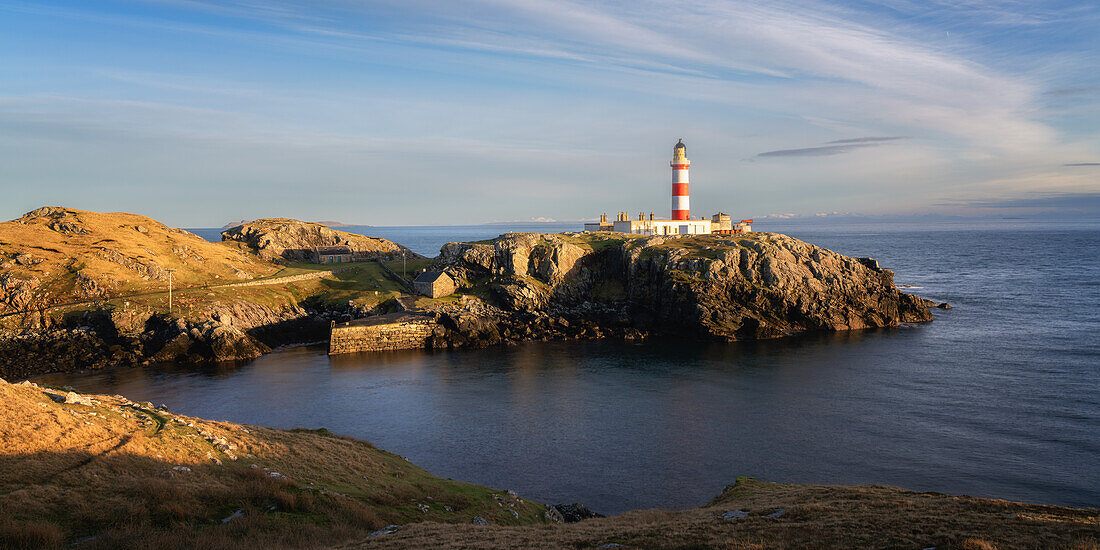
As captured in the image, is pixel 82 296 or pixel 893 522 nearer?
pixel 893 522

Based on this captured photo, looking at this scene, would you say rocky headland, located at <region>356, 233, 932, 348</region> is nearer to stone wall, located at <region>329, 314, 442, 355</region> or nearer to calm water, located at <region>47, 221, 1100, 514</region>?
stone wall, located at <region>329, 314, 442, 355</region>

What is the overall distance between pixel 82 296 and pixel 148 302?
8.46 metres

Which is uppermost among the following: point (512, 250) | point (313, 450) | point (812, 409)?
point (512, 250)

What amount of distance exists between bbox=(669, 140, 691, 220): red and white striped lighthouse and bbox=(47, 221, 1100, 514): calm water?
44460mm

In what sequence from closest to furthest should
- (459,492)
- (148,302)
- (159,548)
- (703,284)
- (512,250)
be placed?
(159,548), (459,492), (148,302), (703,284), (512,250)

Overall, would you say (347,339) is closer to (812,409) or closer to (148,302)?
(148,302)

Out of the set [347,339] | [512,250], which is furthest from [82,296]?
[512,250]

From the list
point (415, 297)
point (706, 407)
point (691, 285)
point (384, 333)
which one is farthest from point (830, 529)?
point (415, 297)

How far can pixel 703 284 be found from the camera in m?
80.2

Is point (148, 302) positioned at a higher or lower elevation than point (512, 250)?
lower

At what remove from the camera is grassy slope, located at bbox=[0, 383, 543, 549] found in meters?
15.9

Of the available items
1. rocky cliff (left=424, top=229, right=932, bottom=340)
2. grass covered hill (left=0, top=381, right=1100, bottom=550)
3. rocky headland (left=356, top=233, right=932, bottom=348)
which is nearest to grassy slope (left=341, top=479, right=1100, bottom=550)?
grass covered hill (left=0, top=381, right=1100, bottom=550)

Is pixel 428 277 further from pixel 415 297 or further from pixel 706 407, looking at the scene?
Result: pixel 706 407

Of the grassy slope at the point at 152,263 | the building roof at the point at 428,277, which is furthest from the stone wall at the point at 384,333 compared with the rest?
the building roof at the point at 428,277
